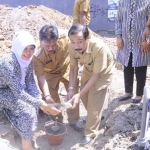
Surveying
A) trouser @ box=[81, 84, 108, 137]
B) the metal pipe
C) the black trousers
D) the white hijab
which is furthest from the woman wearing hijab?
the metal pipe

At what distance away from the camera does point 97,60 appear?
3396 mm

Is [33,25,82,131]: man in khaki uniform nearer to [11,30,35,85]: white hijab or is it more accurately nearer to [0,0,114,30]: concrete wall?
[11,30,35,85]: white hijab

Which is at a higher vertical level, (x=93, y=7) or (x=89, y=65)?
(x=93, y=7)

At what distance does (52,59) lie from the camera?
148 inches

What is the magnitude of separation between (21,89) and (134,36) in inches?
61.0

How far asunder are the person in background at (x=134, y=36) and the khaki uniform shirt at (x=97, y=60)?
27 centimetres

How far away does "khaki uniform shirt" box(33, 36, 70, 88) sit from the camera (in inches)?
142

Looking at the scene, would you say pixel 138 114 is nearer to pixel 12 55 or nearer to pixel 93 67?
pixel 93 67

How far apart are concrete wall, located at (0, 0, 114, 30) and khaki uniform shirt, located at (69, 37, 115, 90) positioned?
8.01 m

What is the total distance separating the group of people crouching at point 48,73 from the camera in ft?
9.99

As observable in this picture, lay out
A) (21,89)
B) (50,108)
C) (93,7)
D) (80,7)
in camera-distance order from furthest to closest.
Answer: (93,7) < (80,7) < (50,108) < (21,89)

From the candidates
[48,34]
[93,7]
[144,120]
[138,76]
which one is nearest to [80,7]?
[138,76]

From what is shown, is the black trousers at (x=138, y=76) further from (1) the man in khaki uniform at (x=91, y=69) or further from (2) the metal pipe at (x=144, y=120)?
(2) the metal pipe at (x=144, y=120)

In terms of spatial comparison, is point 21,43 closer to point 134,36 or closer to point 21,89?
point 21,89
